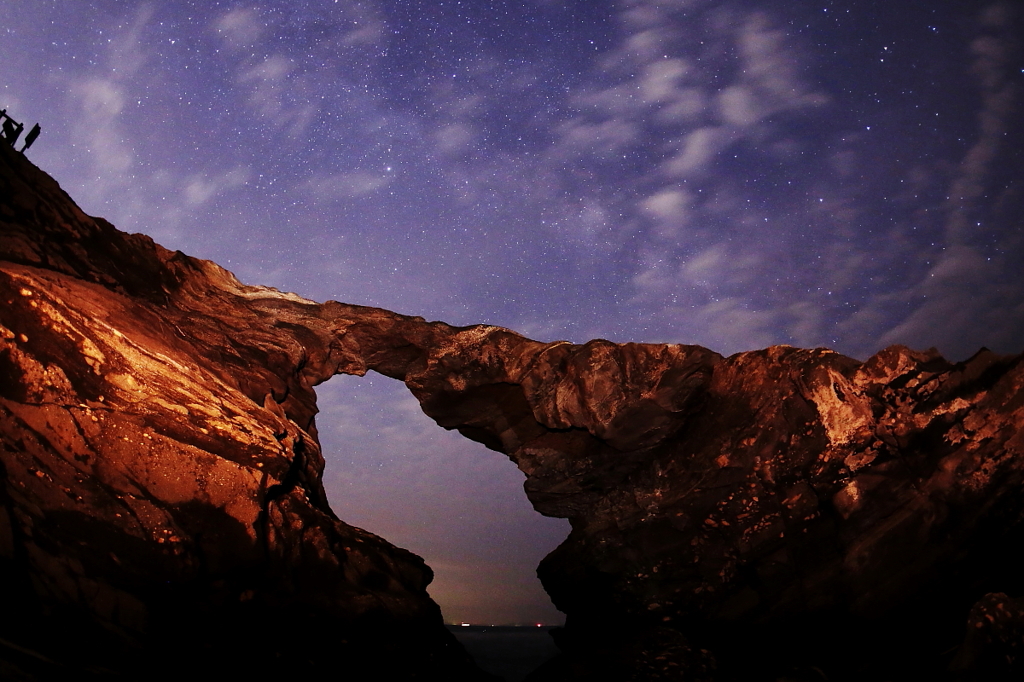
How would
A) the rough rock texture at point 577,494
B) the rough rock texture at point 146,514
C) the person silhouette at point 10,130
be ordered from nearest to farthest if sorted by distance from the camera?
the rough rock texture at point 146,514
the rough rock texture at point 577,494
the person silhouette at point 10,130

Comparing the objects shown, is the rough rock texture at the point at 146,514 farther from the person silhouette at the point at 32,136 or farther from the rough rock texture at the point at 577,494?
the person silhouette at the point at 32,136

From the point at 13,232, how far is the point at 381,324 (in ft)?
38.8

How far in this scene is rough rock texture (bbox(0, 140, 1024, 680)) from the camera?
11023 mm

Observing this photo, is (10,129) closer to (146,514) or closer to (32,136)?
(32,136)

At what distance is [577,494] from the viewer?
20.1 metres

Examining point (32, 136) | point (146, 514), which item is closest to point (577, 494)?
point (146, 514)

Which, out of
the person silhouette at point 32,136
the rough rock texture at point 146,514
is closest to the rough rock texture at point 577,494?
the rough rock texture at point 146,514

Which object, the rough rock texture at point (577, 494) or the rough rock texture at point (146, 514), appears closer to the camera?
the rough rock texture at point (146, 514)

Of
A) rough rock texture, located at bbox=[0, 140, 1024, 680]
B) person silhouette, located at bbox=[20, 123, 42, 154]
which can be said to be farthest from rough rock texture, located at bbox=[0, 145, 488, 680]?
person silhouette, located at bbox=[20, 123, 42, 154]

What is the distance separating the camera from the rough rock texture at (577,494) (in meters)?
11.0

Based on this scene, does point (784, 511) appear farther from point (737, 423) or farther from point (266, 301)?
point (266, 301)

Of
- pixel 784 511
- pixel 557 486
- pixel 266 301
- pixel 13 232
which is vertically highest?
pixel 266 301

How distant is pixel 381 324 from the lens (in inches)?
897

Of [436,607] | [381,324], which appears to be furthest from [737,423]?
[381,324]
